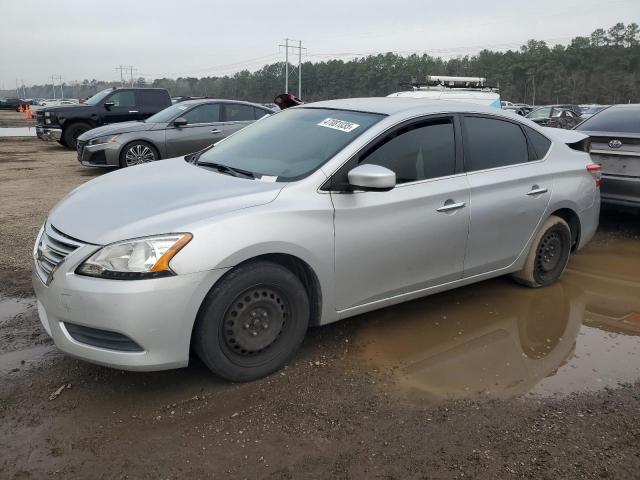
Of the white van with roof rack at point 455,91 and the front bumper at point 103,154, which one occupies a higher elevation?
the white van with roof rack at point 455,91

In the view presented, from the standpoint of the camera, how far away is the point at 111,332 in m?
2.79

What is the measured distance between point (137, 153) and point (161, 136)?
558 mm

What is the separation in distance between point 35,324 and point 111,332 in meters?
1.53

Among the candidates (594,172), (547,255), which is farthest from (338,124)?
(594,172)

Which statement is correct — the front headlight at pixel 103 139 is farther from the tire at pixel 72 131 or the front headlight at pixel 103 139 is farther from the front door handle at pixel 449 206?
the front door handle at pixel 449 206

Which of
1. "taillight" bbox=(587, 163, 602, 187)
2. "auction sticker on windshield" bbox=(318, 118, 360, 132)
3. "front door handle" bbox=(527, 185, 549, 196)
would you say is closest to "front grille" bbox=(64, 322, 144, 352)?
"auction sticker on windshield" bbox=(318, 118, 360, 132)

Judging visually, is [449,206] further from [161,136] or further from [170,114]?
[170,114]

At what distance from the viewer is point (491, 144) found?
170 inches

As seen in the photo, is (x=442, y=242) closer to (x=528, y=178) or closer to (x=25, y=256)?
(x=528, y=178)

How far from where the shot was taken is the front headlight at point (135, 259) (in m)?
2.76

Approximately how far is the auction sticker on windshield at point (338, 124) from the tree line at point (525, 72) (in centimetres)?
6871

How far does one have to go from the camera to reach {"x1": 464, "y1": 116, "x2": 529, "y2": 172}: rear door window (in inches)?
164

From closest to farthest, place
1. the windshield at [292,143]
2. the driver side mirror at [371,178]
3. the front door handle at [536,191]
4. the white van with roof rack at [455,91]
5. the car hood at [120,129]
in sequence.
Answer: the driver side mirror at [371,178], the windshield at [292,143], the front door handle at [536,191], the car hood at [120,129], the white van with roof rack at [455,91]

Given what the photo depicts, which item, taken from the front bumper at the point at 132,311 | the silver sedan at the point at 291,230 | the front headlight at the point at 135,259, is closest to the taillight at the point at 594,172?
the silver sedan at the point at 291,230
